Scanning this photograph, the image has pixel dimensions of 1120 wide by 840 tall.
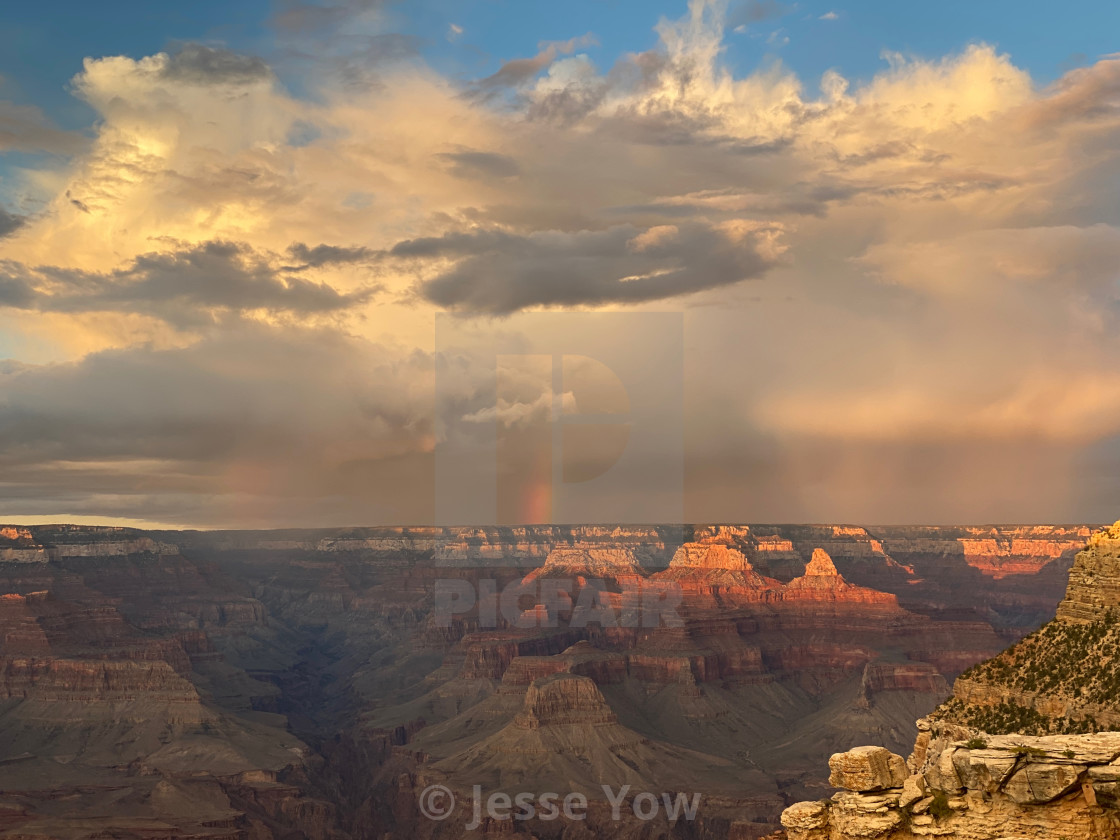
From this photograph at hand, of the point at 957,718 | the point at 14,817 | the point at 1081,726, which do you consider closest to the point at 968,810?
the point at 1081,726

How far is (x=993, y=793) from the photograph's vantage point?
2755 cm

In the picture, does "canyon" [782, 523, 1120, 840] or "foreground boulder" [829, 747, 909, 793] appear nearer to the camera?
"canyon" [782, 523, 1120, 840]

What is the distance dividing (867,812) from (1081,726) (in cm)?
2989

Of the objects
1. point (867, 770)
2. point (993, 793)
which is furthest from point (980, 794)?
point (867, 770)

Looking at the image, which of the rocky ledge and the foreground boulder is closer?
the rocky ledge

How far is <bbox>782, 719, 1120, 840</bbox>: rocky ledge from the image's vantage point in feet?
88.7

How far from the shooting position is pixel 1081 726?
53.6 meters

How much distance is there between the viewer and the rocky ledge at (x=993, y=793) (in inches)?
1064

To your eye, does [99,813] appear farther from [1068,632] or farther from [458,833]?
[1068,632]

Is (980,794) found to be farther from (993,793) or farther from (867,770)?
(867,770)

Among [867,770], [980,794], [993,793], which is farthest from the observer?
[867,770]

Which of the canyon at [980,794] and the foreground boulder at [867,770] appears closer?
the canyon at [980,794]

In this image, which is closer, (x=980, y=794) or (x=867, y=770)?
(x=980, y=794)

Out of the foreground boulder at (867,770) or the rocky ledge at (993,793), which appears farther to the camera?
the foreground boulder at (867,770)
